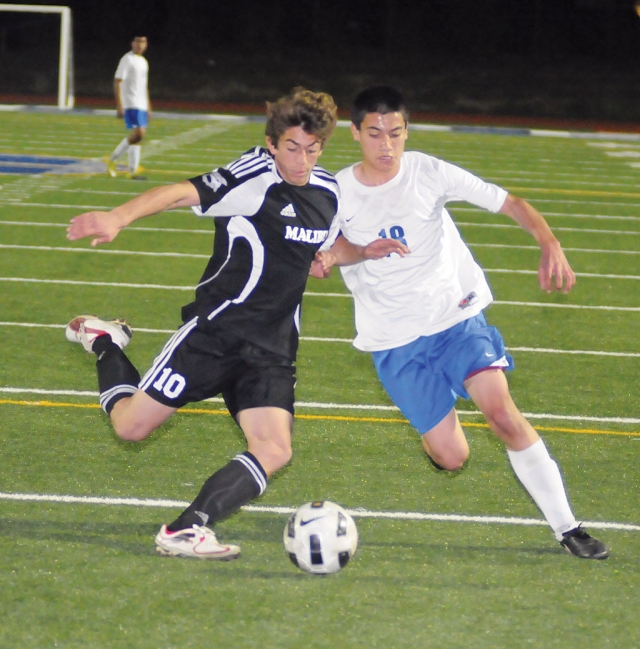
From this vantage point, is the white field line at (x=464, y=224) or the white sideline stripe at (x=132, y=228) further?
the white field line at (x=464, y=224)

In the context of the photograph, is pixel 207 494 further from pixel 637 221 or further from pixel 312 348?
pixel 637 221

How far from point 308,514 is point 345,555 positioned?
0.22 meters

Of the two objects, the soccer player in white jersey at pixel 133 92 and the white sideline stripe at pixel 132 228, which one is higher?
the soccer player in white jersey at pixel 133 92

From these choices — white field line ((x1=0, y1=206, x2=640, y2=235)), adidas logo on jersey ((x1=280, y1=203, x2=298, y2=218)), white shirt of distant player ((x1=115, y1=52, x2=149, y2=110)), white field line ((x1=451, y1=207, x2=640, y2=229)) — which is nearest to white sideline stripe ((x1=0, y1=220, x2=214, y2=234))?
white field line ((x1=0, y1=206, x2=640, y2=235))

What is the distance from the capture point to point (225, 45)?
1604 inches

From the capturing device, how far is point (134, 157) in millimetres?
16875

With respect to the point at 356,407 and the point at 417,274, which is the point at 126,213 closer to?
the point at 417,274

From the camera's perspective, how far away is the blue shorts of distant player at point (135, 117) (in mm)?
17417

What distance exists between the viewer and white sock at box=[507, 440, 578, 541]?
4398mm

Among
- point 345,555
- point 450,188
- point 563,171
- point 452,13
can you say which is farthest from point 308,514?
point 452,13

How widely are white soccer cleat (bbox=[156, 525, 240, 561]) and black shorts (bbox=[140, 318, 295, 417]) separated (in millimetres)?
572

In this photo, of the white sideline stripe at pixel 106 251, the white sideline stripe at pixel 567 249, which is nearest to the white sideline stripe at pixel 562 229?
the white sideline stripe at pixel 567 249

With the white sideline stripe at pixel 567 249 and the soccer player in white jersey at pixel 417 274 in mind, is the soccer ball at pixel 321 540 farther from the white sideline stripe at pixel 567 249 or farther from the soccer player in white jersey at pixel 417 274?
the white sideline stripe at pixel 567 249

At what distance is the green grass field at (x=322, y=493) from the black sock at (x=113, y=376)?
44cm
